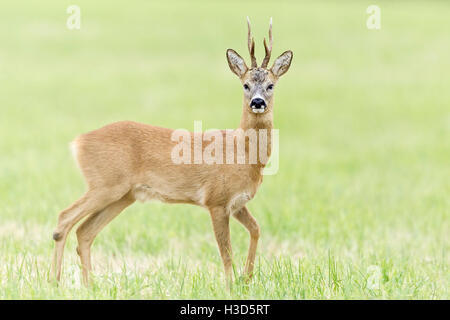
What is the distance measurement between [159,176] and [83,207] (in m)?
0.63

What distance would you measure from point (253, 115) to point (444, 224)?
445cm

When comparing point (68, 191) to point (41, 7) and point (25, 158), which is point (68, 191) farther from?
point (41, 7)

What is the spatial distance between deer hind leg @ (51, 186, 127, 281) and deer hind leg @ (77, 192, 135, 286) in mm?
262

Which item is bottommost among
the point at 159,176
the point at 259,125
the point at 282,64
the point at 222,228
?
the point at 222,228

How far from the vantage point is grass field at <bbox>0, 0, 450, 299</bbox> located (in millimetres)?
6059

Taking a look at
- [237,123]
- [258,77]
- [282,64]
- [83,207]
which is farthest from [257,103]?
A: [237,123]

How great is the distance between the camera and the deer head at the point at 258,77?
554 cm

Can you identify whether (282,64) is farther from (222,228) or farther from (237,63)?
(222,228)

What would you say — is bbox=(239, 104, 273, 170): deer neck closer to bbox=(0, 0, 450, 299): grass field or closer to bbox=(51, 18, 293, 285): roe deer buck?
bbox=(51, 18, 293, 285): roe deer buck

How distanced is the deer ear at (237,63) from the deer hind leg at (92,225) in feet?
4.40

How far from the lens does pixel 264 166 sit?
5.92m

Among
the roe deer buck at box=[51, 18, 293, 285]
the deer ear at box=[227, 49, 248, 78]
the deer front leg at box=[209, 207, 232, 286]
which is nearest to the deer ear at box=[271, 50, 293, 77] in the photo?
the roe deer buck at box=[51, 18, 293, 285]

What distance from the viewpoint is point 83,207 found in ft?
19.2
